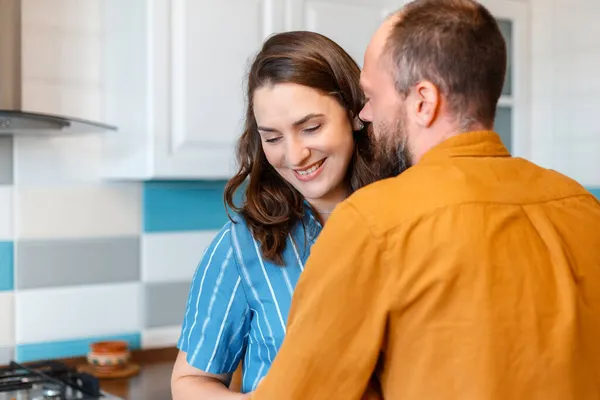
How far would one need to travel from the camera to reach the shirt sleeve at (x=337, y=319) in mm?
885

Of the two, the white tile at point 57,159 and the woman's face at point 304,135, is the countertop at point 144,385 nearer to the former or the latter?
the white tile at point 57,159

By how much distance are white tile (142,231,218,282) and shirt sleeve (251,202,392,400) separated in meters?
1.53

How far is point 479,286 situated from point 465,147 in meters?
0.17

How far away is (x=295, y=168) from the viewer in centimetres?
137

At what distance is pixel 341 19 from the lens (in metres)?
2.29

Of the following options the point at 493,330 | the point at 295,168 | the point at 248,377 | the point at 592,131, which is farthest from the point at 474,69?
the point at 592,131

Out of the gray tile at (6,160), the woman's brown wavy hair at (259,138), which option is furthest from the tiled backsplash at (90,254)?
the woman's brown wavy hair at (259,138)

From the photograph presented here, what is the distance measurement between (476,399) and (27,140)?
1.67 m

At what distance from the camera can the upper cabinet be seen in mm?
2080

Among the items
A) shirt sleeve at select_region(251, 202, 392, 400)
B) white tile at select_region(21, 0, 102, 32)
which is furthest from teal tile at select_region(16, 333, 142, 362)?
shirt sleeve at select_region(251, 202, 392, 400)

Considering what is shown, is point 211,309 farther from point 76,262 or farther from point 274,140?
point 76,262

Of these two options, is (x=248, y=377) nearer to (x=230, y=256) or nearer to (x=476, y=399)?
(x=230, y=256)

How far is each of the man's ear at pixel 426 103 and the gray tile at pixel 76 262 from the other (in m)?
1.56

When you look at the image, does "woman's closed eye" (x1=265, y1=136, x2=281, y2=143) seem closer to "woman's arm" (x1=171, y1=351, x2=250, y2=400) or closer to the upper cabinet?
"woman's arm" (x1=171, y1=351, x2=250, y2=400)
